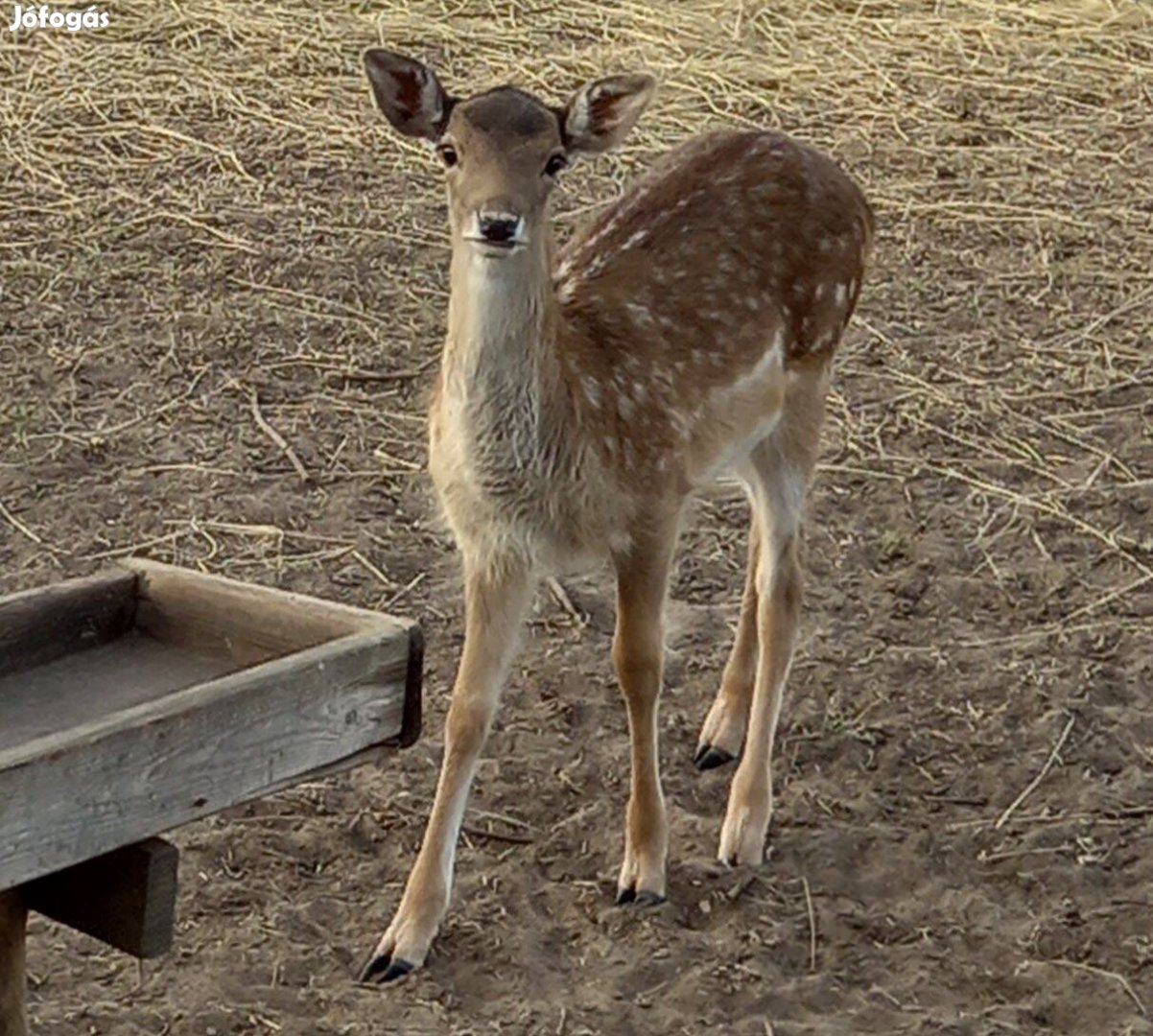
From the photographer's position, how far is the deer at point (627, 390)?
4285 mm

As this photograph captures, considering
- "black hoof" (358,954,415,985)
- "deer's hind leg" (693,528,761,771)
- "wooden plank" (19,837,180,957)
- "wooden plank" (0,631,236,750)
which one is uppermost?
"wooden plank" (0,631,236,750)

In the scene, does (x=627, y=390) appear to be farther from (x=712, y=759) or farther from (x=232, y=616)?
(x=232, y=616)

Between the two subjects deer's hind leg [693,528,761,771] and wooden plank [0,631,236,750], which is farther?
deer's hind leg [693,528,761,771]

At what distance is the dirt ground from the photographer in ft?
14.2

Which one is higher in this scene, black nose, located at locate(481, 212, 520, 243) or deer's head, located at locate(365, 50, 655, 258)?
deer's head, located at locate(365, 50, 655, 258)

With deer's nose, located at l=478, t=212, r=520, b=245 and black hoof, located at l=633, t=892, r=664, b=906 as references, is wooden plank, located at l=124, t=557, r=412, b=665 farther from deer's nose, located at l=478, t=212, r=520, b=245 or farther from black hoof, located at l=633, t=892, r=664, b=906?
black hoof, located at l=633, t=892, r=664, b=906

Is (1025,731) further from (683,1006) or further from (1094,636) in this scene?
(683,1006)

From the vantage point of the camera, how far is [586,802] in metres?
4.87

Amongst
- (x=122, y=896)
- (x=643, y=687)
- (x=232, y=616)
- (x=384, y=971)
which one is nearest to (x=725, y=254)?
(x=643, y=687)

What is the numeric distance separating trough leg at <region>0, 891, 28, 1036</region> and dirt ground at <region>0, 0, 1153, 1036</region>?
0.77 metres

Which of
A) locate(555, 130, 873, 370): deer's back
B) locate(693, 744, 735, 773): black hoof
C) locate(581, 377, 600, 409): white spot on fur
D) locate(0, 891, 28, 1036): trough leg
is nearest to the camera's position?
locate(0, 891, 28, 1036): trough leg

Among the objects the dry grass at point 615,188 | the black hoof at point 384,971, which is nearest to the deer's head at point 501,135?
the black hoof at point 384,971

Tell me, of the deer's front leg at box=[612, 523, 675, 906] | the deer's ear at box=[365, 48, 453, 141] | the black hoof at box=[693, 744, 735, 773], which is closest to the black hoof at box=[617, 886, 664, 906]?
the deer's front leg at box=[612, 523, 675, 906]

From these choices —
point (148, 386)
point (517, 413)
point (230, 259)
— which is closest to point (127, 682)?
point (517, 413)
